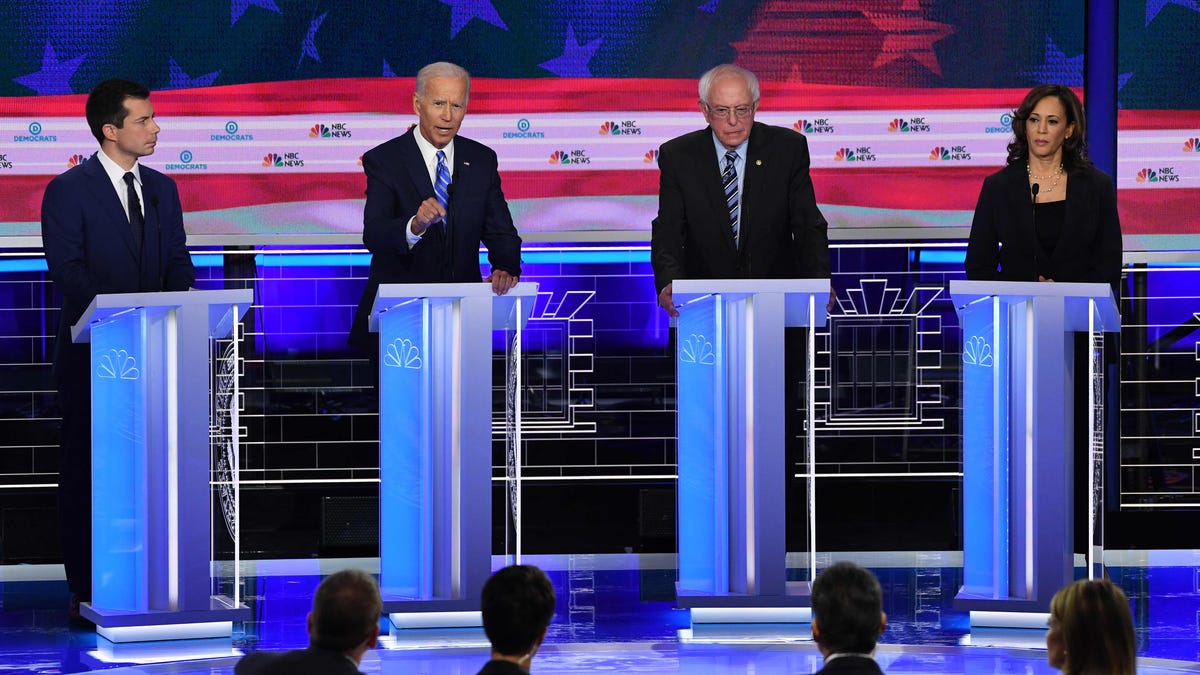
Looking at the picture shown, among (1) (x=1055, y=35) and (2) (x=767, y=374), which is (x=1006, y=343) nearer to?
(2) (x=767, y=374)

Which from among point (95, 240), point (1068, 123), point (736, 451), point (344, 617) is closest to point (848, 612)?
point (344, 617)

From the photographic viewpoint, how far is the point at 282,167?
6266 mm

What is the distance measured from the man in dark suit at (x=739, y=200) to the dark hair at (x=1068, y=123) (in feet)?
2.02

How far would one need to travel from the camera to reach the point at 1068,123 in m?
4.83

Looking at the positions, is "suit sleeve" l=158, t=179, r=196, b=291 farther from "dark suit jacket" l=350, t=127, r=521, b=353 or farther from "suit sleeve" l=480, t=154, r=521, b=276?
"suit sleeve" l=480, t=154, r=521, b=276

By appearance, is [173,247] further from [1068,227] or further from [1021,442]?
Answer: [1068,227]

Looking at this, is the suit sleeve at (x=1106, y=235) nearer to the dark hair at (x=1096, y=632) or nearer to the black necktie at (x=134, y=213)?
the dark hair at (x=1096, y=632)

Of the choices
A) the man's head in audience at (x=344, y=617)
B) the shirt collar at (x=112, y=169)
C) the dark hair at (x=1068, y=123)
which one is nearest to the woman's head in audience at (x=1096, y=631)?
the man's head in audience at (x=344, y=617)

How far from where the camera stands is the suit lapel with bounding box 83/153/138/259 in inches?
188

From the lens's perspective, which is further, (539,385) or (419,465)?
(539,385)

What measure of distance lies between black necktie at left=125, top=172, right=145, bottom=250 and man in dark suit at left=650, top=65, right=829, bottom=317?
1.50m

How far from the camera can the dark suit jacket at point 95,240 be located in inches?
186

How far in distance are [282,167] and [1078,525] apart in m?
Answer: 3.16

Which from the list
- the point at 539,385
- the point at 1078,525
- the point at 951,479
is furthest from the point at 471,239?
the point at 951,479
